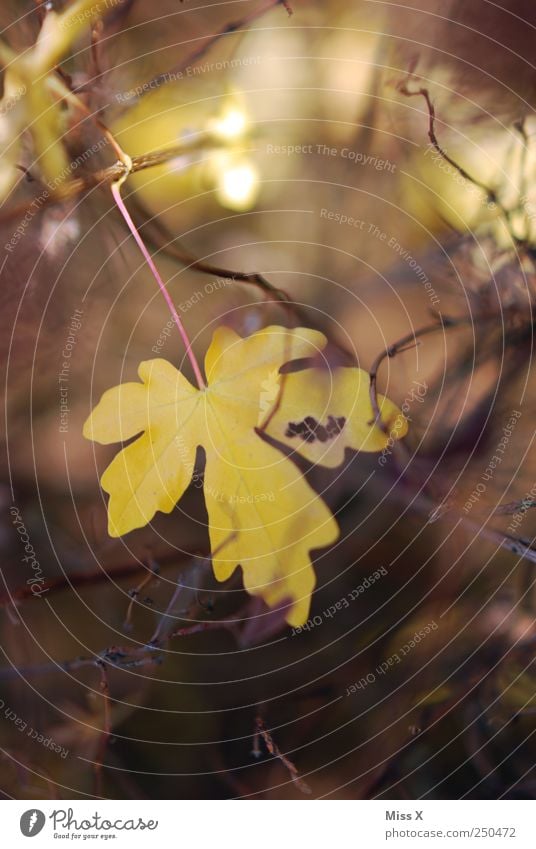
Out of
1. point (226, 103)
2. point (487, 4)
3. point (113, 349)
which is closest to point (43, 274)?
point (113, 349)
